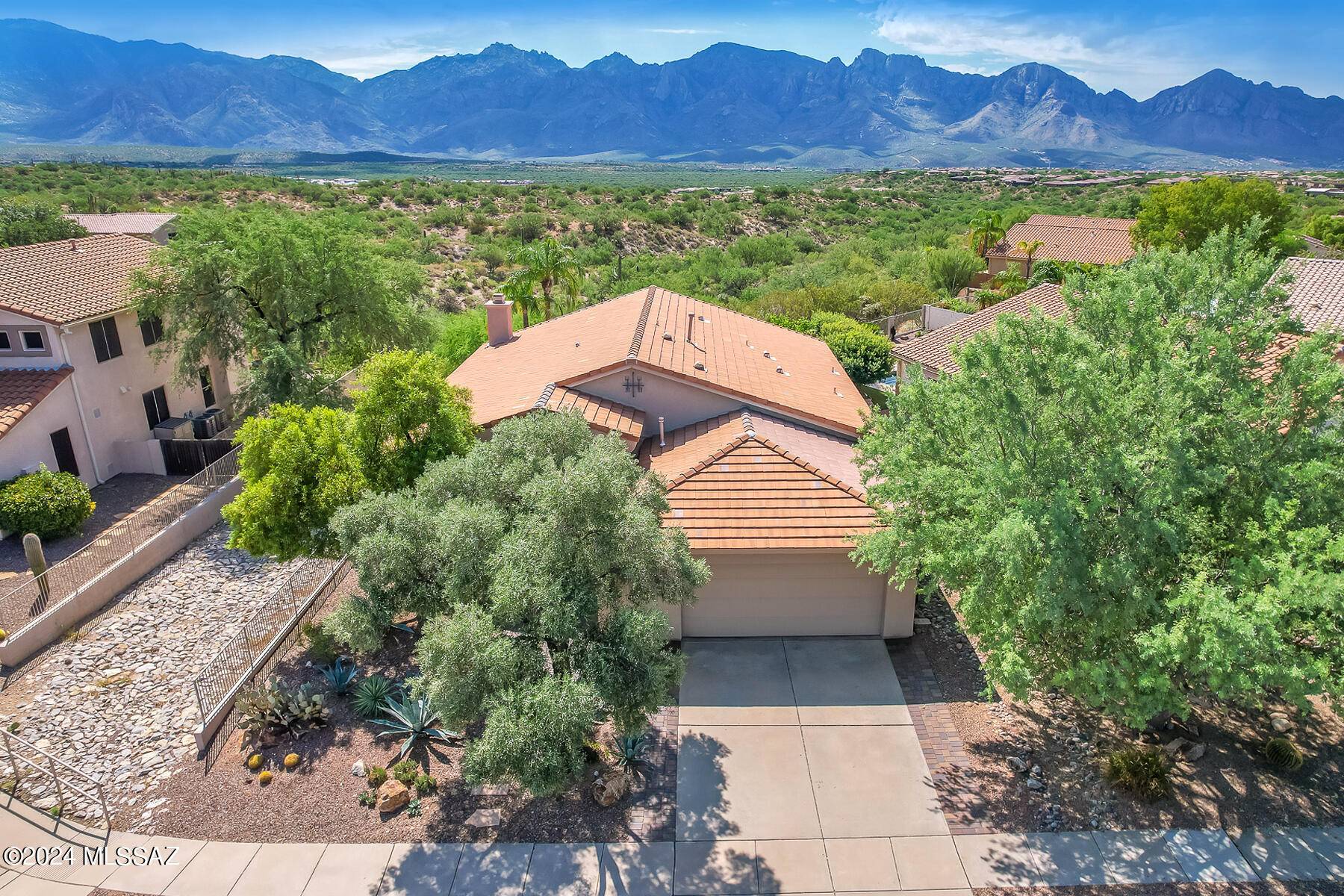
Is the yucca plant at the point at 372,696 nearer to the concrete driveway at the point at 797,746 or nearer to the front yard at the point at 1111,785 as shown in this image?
the concrete driveway at the point at 797,746

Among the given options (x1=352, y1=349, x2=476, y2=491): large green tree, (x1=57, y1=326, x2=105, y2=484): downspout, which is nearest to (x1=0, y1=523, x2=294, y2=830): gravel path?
(x1=352, y1=349, x2=476, y2=491): large green tree

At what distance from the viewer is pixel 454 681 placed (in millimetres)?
9586

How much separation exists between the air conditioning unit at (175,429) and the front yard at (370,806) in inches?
624

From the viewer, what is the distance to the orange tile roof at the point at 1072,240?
48.7 metres

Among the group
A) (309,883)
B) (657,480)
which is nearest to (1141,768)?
(657,480)

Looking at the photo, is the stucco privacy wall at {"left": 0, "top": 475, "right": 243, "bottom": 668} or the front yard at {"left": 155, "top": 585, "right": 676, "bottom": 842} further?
the stucco privacy wall at {"left": 0, "top": 475, "right": 243, "bottom": 668}

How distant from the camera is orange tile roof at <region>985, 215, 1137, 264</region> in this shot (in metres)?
48.7

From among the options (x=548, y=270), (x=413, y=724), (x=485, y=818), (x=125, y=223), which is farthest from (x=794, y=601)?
(x=125, y=223)

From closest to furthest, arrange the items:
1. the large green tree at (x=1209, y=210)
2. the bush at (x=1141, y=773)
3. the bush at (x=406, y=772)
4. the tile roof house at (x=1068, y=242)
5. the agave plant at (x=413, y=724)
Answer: the bush at (x=1141, y=773)
the bush at (x=406, y=772)
the agave plant at (x=413, y=724)
the large green tree at (x=1209, y=210)
the tile roof house at (x=1068, y=242)

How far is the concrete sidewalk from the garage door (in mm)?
5176

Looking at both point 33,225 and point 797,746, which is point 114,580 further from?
point 33,225

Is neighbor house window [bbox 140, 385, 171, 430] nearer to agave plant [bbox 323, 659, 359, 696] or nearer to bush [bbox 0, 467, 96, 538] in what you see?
bush [bbox 0, 467, 96, 538]

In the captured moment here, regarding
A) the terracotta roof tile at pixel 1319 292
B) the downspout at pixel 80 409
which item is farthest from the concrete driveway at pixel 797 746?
the terracotta roof tile at pixel 1319 292

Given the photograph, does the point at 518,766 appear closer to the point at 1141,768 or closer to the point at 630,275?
the point at 1141,768
